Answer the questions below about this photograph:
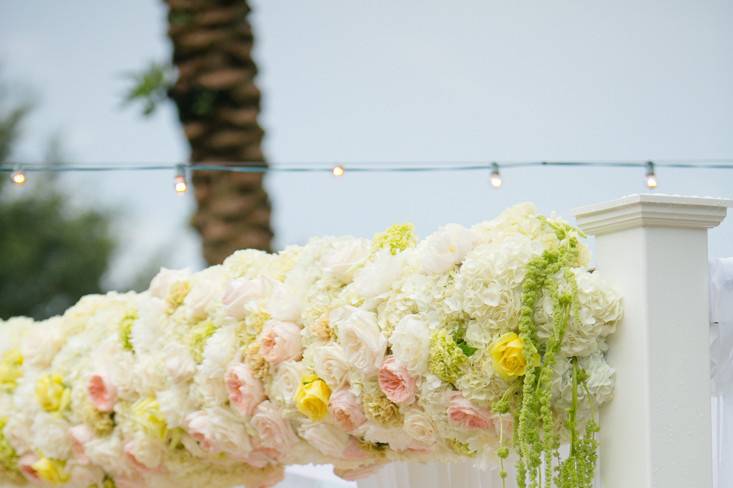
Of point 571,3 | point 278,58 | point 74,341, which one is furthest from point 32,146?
point 74,341

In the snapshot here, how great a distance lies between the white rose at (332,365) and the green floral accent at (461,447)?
0.24m

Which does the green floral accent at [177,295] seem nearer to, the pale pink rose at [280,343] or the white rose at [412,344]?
the pale pink rose at [280,343]

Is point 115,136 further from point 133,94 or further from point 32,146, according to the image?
point 133,94

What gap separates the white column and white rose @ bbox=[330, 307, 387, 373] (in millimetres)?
426

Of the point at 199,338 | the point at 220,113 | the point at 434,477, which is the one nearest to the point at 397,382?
the point at 199,338

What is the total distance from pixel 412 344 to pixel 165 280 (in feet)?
2.99

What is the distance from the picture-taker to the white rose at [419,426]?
1753 mm

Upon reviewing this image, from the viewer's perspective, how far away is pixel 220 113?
466 cm

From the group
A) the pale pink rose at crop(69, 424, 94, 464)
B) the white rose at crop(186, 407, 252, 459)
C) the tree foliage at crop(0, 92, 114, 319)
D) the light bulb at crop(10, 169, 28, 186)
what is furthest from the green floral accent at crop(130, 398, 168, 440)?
the tree foliage at crop(0, 92, 114, 319)

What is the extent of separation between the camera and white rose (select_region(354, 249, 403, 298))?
6.01 feet

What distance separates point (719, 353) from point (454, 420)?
0.54m

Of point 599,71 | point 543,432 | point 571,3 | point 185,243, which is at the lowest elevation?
point 543,432

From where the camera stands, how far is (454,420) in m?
1.70

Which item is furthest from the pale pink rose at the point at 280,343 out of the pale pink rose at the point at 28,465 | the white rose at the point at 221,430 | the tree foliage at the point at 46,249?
the tree foliage at the point at 46,249
